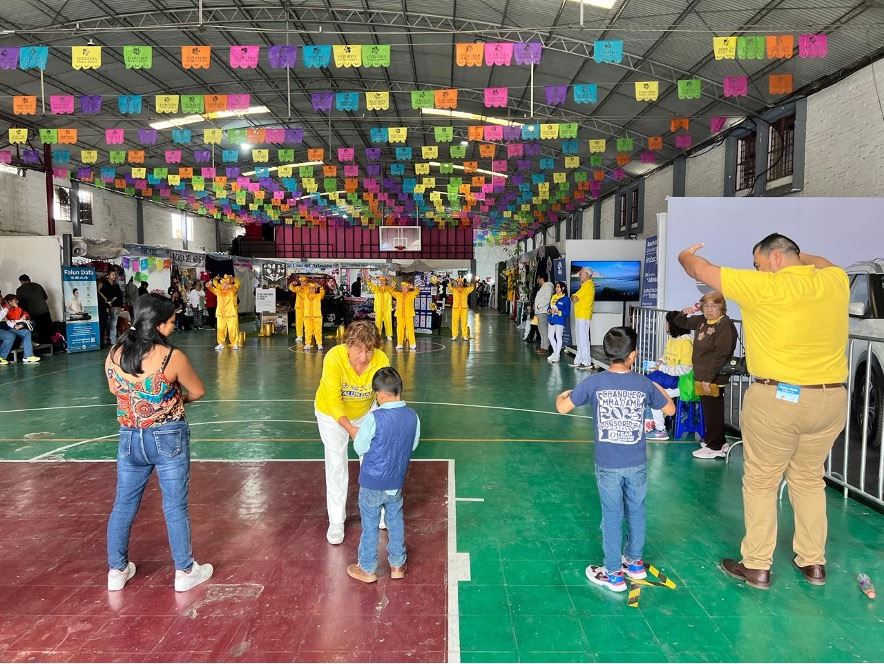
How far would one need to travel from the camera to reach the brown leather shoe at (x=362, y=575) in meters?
3.41

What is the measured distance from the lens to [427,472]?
17.8 feet

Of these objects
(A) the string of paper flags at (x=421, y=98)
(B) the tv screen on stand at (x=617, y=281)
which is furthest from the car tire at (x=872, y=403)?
(B) the tv screen on stand at (x=617, y=281)

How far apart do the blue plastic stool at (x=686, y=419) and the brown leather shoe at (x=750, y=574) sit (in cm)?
316

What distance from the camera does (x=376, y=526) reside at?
11.2 feet

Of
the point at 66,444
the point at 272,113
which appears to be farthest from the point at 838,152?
the point at 272,113

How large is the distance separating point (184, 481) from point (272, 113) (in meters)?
19.0

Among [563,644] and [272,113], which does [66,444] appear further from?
[272,113]

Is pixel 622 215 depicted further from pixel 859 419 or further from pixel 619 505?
pixel 619 505

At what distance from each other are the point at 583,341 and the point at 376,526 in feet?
29.4

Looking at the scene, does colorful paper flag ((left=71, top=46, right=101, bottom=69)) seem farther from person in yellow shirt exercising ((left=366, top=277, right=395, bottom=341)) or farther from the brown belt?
the brown belt

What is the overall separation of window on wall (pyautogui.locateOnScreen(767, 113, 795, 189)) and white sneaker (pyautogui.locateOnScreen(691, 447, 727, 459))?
32.9 ft

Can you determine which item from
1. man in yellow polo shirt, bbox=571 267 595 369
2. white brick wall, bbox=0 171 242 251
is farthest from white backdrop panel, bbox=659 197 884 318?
white brick wall, bbox=0 171 242 251

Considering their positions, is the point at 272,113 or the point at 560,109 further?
the point at 272,113

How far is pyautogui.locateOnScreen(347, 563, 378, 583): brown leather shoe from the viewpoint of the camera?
134 inches
